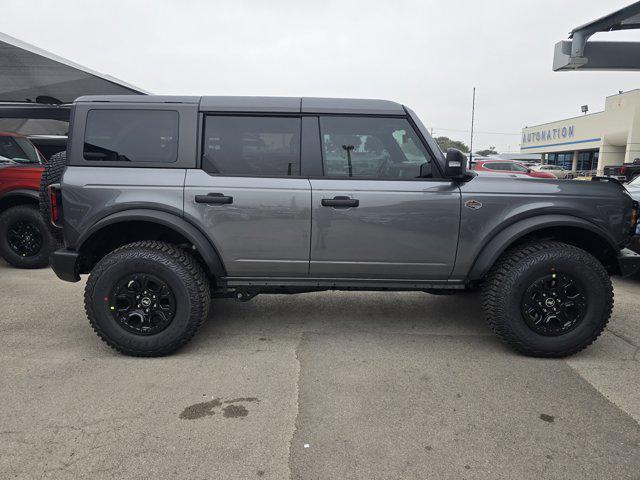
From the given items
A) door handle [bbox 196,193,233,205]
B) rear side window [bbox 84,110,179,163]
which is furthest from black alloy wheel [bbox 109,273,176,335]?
rear side window [bbox 84,110,179,163]

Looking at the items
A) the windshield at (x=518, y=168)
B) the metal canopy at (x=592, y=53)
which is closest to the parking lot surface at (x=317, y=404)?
the metal canopy at (x=592, y=53)

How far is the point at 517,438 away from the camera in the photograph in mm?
2412

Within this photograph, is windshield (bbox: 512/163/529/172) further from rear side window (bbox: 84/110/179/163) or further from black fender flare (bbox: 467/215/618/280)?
rear side window (bbox: 84/110/179/163)

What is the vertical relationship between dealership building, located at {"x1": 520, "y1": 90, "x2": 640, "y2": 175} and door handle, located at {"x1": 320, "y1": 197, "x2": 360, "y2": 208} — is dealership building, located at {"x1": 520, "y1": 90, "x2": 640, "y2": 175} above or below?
above

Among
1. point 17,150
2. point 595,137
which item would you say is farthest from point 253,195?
point 595,137

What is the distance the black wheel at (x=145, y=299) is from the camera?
10.7ft

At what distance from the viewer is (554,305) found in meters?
3.34

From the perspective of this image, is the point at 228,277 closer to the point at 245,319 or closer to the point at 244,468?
the point at 245,319

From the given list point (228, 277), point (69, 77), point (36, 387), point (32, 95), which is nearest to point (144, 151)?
point (228, 277)

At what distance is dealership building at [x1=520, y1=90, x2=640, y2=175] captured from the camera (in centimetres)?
3009

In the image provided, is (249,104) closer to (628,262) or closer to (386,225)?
(386,225)

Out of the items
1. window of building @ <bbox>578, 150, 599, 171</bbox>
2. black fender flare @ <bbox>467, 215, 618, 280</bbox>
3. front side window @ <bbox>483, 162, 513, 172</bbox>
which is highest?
window of building @ <bbox>578, 150, 599, 171</bbox>

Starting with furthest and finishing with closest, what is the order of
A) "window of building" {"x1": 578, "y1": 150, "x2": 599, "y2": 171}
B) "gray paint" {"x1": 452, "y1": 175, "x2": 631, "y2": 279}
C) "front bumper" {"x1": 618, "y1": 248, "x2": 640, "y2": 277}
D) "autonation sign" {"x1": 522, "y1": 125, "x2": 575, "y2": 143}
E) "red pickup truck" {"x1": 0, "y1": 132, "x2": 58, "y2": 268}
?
"autonation sign" {"x1": 522, "y1": 125, "x2": 575, "y2": 143} < "window of building" {"x1": 578, "y1": 150, "x2": 599, "y2": 171} < "red pickup truck" {"x1": 0, "y1": 132, "x2": 58, "y2": 268} < "front bumper" {"x1": 618, "y1": 248, "x2": 640, "y2": 277} < "gray paint" {"x1": 452, "y1": 175, "x2": 631, "y2": 279}

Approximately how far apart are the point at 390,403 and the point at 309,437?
2.01 feet
